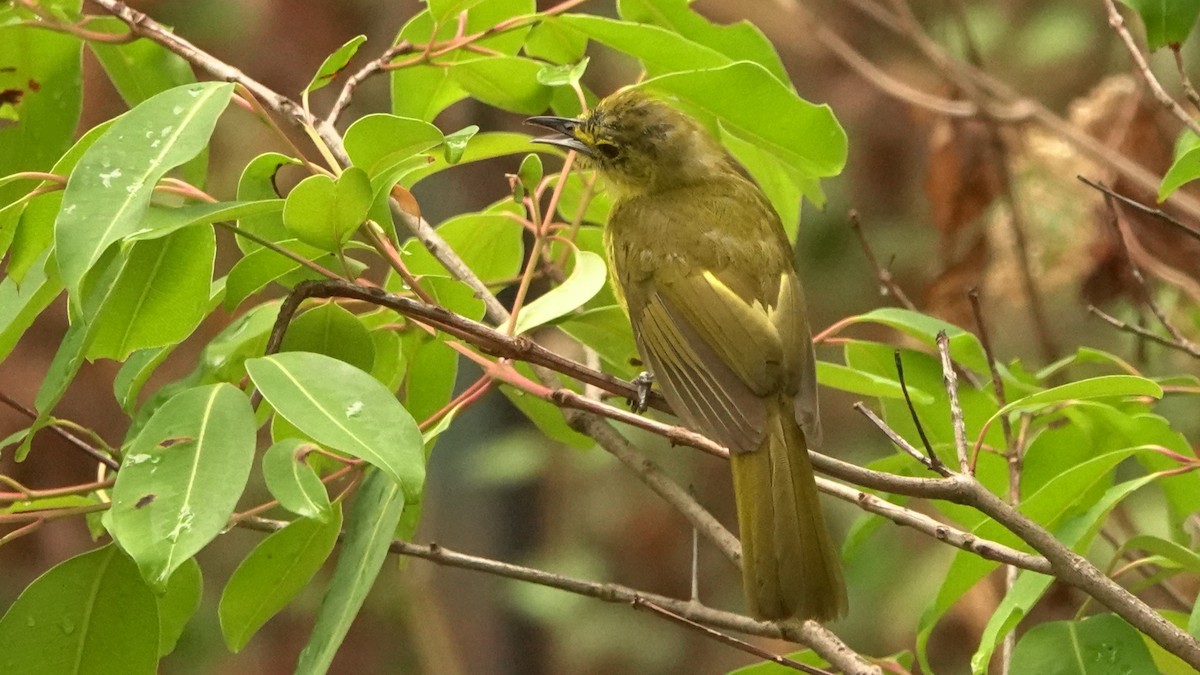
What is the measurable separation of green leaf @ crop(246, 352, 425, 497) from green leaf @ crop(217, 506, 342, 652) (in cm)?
33

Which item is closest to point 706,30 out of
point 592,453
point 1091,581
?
point 1091,581

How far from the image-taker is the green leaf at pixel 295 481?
1717 millimetres

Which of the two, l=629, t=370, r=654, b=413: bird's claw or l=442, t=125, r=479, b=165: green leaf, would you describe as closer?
l=442, t=125, r=479, b=165: green leaf

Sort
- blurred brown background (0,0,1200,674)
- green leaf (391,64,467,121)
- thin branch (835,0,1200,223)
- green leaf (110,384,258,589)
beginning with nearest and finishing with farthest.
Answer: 1. green leaf (110,384,258,589)
2. green leaf (391,64,467,121)
3. thin branch (835,0,1200,223)
4. blurred brown background (0,0,1200,674)

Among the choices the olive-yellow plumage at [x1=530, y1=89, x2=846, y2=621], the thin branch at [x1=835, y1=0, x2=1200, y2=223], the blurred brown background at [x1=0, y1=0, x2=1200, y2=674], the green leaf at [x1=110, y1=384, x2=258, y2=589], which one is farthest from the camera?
the blurred brown background at [x1=0, y1=0, x2=1200, y2=674]

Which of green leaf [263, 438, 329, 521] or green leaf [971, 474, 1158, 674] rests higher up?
green leaf [263, 438, 329, 521]

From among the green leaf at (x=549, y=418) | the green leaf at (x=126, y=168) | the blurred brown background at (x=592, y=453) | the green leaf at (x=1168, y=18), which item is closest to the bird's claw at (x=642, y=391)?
the green leaf at (x=549, y=418)

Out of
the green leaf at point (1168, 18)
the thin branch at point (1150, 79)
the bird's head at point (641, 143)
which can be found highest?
the green leaf at point (1168, 18)

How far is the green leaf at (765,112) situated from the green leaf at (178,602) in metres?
1.03

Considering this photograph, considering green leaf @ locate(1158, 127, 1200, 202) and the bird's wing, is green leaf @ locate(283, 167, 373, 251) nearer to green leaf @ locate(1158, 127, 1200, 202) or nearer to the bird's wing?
the bird's wing

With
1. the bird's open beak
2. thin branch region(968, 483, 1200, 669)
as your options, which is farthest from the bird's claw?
thin branch region(968, 483, 1200, 669)

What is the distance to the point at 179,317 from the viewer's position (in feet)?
6.54

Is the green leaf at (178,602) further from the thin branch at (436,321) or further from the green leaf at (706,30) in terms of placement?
the green leaf at (706,30)

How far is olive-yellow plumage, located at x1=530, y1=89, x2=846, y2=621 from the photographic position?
2.17m
